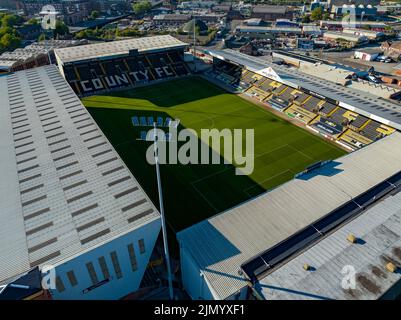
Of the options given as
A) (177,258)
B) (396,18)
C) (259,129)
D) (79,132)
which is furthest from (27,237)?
(396,18)

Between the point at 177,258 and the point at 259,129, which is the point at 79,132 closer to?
the point at 177,258

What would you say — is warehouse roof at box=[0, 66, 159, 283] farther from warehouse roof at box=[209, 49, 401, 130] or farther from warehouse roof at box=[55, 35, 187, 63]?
warehouse roof at box=[209, 49, 401, 130]

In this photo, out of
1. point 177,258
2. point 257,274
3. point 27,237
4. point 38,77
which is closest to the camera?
point 257,274

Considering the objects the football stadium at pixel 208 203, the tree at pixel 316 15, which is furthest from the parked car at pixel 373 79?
the tree at pixel 316 15

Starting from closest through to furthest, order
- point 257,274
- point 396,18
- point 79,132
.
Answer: point 257,274 → point 79,132 → point 396,18

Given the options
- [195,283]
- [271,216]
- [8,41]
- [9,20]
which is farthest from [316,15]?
[195,283]

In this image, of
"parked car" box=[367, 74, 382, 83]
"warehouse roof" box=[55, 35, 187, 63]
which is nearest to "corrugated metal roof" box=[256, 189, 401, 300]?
"parked car" box=[367, 74, 382, 83]
